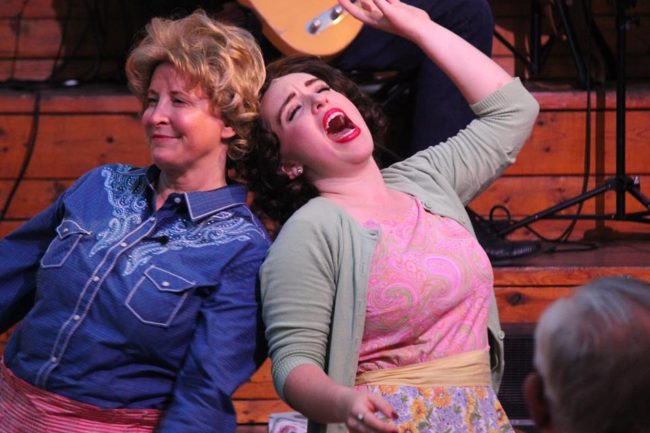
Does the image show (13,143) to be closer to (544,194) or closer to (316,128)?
(544,194)

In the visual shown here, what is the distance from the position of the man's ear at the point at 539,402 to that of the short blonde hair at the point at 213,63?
97 cm

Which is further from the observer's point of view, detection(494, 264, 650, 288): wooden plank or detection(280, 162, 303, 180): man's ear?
detection(494, 264, 650, 288): wooden plank

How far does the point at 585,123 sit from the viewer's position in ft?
12.3

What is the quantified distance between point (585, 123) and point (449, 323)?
6.43ft

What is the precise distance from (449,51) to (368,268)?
51cm

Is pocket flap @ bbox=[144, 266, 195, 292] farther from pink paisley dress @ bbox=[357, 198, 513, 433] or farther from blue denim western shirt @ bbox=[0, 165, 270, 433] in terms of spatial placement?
pink paisley dress @ bbox=[357, 198, 513, 433]

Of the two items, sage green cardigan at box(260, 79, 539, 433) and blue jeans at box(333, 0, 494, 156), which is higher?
sage green cardigan at box(260, 79, 539, 433)

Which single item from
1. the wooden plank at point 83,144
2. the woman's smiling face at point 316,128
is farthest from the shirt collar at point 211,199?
Answer: the wooden plank at point 83,144

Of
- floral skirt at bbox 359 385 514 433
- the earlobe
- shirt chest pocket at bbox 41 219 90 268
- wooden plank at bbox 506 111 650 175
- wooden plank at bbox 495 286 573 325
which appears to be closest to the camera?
floral skirt at bbox 359 385 514 433

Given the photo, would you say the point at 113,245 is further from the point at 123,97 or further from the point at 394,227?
the point at 123,97

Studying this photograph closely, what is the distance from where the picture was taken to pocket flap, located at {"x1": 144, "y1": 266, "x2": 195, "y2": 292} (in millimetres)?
1947

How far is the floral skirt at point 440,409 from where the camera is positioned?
1.88 meters

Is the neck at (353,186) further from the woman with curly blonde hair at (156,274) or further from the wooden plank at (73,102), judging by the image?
the wooden plank at (73,102)

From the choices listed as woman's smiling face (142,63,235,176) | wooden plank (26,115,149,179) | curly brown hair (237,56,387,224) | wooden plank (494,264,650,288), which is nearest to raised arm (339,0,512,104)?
curly brown hair (237,56,387,224)
